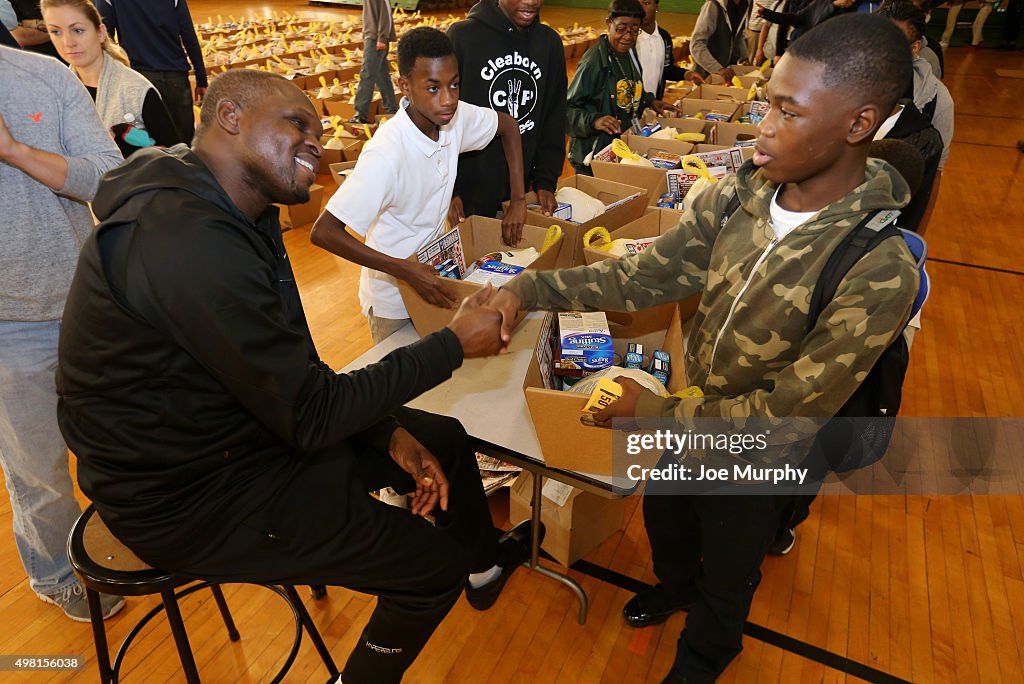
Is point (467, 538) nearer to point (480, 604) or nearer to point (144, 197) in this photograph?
point (480, 604)

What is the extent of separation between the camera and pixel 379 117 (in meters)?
7.62

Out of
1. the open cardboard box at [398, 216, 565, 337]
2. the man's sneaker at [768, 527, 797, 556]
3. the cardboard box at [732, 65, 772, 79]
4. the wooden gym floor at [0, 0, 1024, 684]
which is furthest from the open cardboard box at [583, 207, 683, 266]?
the cardboard box at [732, 65, 772, 79]

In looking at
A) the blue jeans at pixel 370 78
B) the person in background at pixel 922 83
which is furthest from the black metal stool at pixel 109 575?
the blue jeans at pixel 370 78

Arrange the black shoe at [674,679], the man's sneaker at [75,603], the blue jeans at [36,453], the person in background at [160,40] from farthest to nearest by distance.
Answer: the person in background at [160,40] → the man's sneaker at [75,603] → the black shoe at [674,679] → the blue jeans at [36,453]

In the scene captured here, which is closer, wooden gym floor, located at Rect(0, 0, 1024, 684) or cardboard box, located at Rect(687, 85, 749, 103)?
wooden gym floor, located at Rect(0, 0, 1024, 684)

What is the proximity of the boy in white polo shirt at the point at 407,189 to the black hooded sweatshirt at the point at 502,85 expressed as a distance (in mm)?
398

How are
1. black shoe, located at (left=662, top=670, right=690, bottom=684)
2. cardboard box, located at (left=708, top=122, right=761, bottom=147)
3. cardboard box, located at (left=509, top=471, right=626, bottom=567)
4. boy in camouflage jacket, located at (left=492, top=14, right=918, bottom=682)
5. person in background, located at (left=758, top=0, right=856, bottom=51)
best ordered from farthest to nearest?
person in background, located at (left=758, top=0, right=856, bottom=51) < cardboard box, located at (left=708, top=122, right=761, bottom=147) < cardboard box, located at (left=509, top=471, right=626, bottom=567) < black shoe, located at (left=662, top=670, right=690, bottom=684) < boy in camouflage jacket, located at (left=492, top=14, right=918, bottom=682)

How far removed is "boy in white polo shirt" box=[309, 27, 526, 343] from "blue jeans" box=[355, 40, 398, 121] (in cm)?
522

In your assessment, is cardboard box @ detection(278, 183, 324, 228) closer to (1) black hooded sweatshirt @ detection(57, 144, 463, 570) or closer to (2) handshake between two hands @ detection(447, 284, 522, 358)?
(2) handshake between two hands @ detection(447, 284, 522, 358)

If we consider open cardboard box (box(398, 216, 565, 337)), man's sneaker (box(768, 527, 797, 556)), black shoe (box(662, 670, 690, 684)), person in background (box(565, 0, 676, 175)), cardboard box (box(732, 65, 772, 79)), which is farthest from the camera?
cardboard box (box(732, 65, 772, 79))

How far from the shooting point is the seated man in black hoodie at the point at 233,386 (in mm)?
1134

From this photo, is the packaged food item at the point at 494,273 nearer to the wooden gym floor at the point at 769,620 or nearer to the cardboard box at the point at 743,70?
the wooden gym floor at the point at 769,620

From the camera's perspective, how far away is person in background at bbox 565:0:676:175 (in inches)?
150

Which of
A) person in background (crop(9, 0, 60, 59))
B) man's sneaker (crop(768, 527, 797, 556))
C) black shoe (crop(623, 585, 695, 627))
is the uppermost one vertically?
person in background (crop(9, 0, 60, 59))
